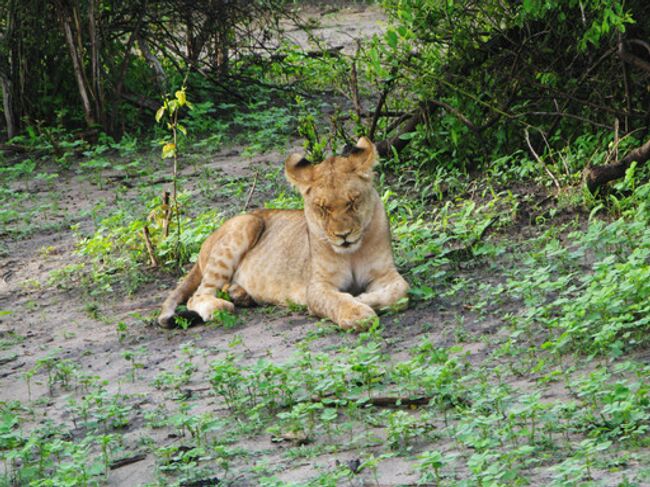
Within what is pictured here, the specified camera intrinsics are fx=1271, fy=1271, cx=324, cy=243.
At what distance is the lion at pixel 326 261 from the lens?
738 centimetres

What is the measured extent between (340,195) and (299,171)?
1.31 feet

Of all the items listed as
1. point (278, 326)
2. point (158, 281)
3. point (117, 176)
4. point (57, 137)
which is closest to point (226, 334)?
point (278, 326)

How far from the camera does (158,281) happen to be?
896 cm

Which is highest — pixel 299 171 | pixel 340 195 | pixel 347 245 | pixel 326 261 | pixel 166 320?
pixel 299 171

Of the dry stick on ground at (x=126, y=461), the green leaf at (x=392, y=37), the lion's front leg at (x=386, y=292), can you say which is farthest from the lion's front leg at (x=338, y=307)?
the green leaf at (x=392, y=37)

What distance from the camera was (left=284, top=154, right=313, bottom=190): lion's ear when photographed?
303 inches

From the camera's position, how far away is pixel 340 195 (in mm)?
7441

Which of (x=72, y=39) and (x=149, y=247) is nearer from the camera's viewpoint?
(x=149, y=247)

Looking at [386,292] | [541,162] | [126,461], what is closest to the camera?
[126,461]

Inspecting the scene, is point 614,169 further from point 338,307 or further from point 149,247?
point 149,247

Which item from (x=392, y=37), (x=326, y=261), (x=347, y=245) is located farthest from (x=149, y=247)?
(x=392, y=37)

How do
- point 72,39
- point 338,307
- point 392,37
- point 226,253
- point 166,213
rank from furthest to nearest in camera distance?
point 72,39
point 166,213
point 392,37
point 226,253
point 338,307

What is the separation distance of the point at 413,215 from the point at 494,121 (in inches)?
40.0

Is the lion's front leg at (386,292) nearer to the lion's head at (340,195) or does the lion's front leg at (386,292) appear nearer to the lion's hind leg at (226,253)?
the lion's head at (340,195)
